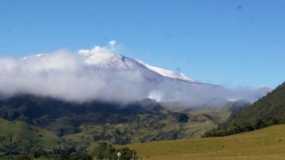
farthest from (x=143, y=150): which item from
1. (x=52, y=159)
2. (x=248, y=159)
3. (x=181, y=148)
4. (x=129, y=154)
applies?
(x=248, y=159)

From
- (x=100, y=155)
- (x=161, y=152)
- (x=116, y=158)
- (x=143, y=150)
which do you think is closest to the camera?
(x=116, y=158)

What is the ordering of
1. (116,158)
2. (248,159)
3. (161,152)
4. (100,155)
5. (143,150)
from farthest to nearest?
(143,150), (161,152), (100,155), (116,158), (248,159)

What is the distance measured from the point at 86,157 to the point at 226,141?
4433cm

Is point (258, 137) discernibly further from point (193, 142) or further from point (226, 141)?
point (193, 142)

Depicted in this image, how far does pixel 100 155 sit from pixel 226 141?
41.6 meters

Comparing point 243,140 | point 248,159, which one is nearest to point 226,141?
point 243,140

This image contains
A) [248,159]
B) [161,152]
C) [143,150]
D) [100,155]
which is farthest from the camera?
[143,150]

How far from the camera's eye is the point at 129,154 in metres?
151

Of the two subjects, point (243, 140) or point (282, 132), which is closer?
point (243, 140)

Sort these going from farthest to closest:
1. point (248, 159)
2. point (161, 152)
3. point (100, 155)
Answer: point (161, 152)
point (100, 155)
point (248, 159)

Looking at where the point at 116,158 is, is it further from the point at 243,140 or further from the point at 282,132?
the point at 282,132

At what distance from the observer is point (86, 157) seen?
171 m

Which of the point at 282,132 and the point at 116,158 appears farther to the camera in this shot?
the point at 282,132

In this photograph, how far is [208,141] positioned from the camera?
644ft
